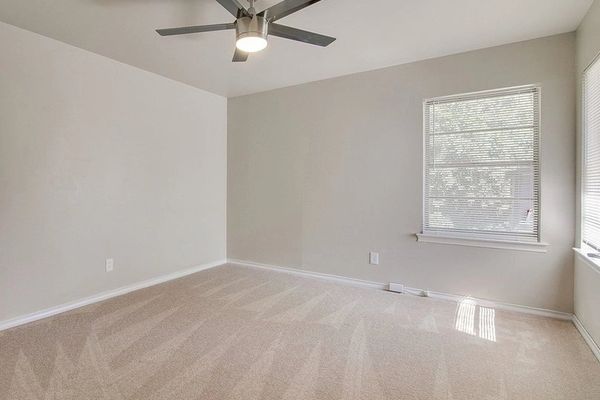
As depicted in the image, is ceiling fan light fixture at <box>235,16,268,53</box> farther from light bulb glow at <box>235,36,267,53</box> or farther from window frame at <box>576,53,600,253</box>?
window frame at <box>576,53,600,253</box>

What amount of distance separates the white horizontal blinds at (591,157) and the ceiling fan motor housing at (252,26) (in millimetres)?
2289

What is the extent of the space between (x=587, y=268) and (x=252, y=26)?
9.42ft

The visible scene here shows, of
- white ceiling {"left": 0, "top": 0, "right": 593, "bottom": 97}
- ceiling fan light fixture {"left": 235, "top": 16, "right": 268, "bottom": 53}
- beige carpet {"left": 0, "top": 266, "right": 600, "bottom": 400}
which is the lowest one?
beige carpet {"left": 0, "top": 266, "right": 600, "bottom": 400}

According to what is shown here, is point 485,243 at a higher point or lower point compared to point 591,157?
lower

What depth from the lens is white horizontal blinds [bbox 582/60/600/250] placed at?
2160 mm

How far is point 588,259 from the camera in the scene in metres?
2.18

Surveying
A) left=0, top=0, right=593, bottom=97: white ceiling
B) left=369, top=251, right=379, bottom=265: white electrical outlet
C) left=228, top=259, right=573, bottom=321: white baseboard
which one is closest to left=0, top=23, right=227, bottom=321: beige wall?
left=0, top=0, right=593, bottom=97: white ceiling

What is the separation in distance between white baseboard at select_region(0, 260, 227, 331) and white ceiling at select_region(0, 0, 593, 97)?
231 centimetres

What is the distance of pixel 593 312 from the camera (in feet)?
7.00

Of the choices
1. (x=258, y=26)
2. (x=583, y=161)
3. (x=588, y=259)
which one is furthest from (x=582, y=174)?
(x=258, y=26)

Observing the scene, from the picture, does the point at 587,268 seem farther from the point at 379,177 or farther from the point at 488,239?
the point at 379,177

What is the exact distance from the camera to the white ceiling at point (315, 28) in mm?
2184

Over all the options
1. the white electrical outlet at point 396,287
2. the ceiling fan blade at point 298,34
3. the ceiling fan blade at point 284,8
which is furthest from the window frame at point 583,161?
the ceiling fan blade at point 284,8

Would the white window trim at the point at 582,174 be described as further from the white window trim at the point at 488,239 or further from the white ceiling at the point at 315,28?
the white ceiling at the point at 315,28
